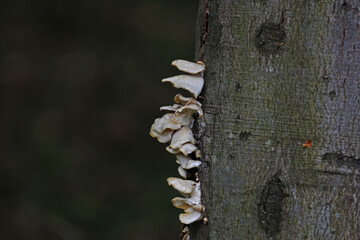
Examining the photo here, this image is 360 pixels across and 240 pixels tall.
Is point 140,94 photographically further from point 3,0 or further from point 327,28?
point 327,28

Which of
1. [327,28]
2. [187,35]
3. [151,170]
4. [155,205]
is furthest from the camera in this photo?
[187,35]

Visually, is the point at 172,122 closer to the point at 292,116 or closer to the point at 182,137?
the point at 182,137

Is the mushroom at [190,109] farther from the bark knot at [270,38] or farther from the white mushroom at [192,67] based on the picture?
the bark knot at [270,38]

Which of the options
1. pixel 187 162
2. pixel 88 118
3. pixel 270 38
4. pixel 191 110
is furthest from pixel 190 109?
pixel 88 118

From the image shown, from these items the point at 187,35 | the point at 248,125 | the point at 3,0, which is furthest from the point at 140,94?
the point at 248,125

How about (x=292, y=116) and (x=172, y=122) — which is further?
(x=172, y=122)

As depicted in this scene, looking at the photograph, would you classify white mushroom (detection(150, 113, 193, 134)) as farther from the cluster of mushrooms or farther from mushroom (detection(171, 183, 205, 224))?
mushroom (detection(171, 183, 205, 224))
